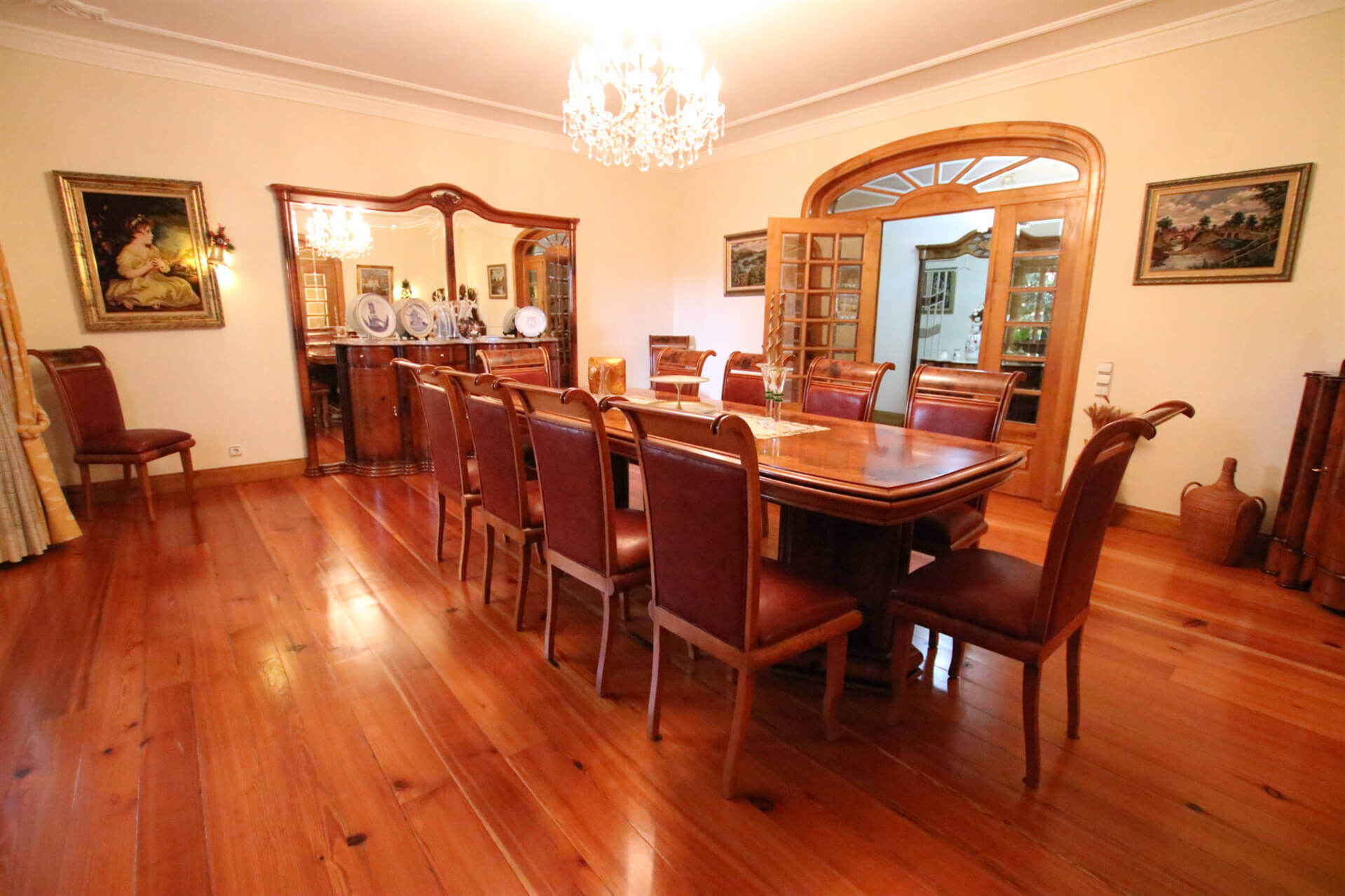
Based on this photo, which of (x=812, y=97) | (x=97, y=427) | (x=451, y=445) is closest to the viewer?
(x=451, y=445)

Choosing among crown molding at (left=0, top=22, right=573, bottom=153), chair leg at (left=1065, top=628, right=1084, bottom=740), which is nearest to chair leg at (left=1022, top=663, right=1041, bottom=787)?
chair leg at (left=1065, top=628, right=1084, bottom=740)

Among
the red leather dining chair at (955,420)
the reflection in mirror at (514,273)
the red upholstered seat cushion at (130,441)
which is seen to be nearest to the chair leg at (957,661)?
the red leather dining chair at (955,420)

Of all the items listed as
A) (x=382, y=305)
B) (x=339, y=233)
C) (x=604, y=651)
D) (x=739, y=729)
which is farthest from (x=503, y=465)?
(x=339, y=233)

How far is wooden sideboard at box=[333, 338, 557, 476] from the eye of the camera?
4250 millimetres

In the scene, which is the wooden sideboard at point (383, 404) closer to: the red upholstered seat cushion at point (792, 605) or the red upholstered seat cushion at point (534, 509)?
the red upholstered seat cushion at point (534, 509)

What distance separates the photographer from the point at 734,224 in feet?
18.0

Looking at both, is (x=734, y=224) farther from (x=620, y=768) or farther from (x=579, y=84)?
(x=620, y=768)

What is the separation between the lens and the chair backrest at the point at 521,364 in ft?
10.8

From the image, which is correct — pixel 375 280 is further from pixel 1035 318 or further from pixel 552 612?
pixel 1035 318

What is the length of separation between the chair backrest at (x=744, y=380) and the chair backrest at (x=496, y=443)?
154cm

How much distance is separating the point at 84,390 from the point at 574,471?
11.6ft

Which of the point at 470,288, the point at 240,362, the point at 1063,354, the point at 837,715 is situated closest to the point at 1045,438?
the point at 1063,354

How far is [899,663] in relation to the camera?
174cm

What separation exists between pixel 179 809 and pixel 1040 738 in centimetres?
230
